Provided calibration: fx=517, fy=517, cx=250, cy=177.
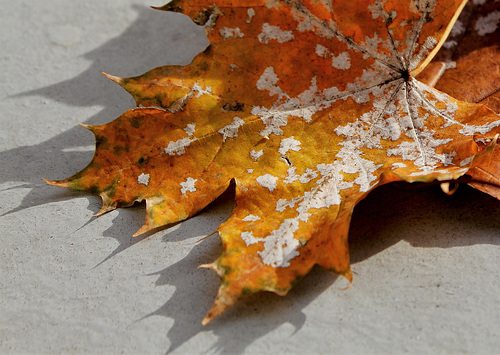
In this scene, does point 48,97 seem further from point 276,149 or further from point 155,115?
point 276,149

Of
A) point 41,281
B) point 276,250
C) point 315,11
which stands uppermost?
point 315,11

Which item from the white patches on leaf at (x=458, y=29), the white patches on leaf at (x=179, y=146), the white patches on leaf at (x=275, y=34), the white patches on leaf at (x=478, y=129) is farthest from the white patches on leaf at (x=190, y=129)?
the white patches on leaf at (x=458, y=29)

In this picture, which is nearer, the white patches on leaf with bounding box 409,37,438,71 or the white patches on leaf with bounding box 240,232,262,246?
the white patches on leaf with bounding box 240,232,262,246

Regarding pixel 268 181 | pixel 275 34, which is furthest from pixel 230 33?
pixel 268 181

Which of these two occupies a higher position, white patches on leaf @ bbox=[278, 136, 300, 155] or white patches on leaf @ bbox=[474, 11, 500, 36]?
white patches on leaf @ bbox=[474, 11, 500, 36]

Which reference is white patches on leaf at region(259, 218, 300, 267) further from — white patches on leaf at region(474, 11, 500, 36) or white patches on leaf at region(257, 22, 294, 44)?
white patches on leaf at region(474, 11, 500, 36)

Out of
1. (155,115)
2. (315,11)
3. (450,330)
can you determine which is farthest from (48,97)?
(450,330)

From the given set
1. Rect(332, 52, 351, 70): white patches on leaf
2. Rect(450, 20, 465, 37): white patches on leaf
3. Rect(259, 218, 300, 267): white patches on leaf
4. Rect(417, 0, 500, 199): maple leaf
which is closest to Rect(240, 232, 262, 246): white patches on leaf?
Rect(259, 218, 300, 267): white patches on leaf
